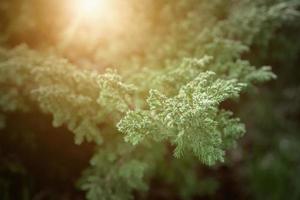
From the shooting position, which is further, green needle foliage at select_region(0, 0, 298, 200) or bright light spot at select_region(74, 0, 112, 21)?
bright light spot at select_region(74, 0, 112, 21)

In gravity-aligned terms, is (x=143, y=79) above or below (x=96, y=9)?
below

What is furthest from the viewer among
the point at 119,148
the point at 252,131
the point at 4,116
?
the point at 252,131

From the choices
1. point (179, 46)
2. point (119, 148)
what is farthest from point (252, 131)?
point (119, 148)

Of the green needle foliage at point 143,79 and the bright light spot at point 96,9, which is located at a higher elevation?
the bright light spot at point 96,9

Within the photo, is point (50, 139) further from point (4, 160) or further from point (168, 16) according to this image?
point (168, 16)

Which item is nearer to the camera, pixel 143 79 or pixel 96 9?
pixel 143 79

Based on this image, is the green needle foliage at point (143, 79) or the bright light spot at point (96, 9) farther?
the bright light spot at point (96, 9)

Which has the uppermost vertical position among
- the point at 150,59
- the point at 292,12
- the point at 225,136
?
the point at 292,12

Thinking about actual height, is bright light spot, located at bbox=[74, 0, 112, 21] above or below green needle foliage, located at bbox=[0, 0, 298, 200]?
above
